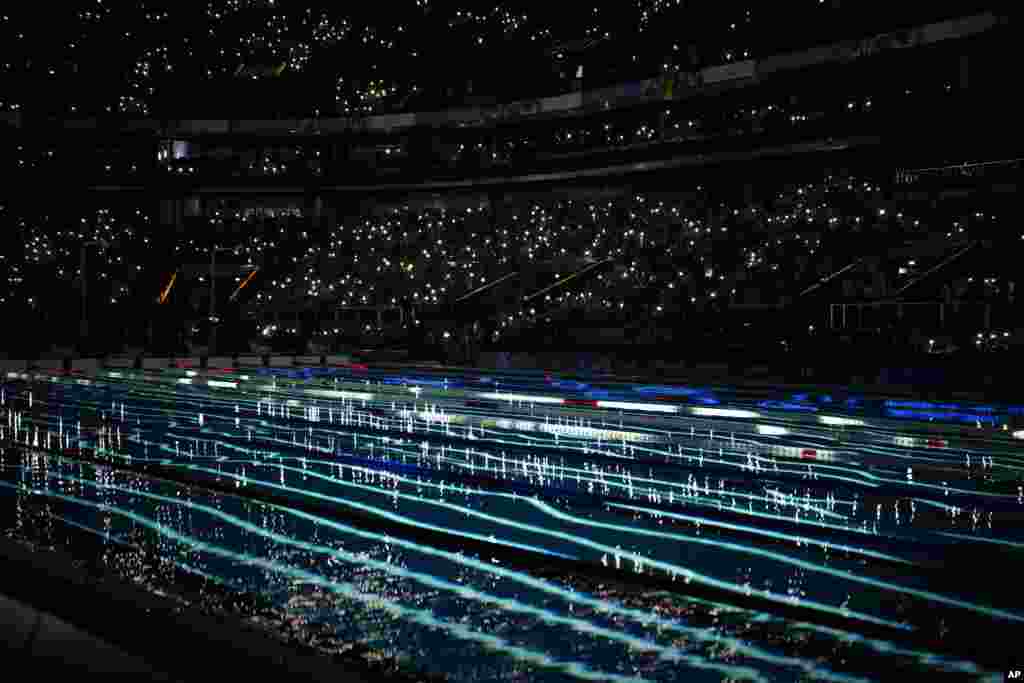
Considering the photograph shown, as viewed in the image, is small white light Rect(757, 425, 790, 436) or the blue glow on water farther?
the blue glow on water

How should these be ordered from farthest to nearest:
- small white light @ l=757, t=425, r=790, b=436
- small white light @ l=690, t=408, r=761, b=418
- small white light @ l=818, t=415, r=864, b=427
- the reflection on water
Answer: small white light @ l=690, t=408, r=761, b=418 < small white light @ l=818, t=415, r=864, b=427 < small white light @ l=757, t=425, r=790, b=436 < the reflection on water

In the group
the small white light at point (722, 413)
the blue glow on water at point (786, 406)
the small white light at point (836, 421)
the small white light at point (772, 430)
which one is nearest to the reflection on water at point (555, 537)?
the small white light at point (772, 430)

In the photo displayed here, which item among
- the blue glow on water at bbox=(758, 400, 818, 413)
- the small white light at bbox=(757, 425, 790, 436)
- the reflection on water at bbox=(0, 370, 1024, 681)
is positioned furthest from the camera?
the blue glow on water at bbox=(758, 400, 818, 413)

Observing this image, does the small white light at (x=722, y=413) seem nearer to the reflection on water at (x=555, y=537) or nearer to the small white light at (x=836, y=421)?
the small white light at (x=836, y=421)

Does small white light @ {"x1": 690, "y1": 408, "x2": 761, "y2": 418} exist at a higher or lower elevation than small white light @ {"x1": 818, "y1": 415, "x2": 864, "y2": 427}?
higher

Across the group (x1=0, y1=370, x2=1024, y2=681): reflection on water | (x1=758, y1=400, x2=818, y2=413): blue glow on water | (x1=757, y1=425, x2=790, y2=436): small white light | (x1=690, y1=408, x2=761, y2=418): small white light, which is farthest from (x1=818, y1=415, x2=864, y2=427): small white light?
(x1=0, y1=370, x2=1024, y2=681): reflection on water

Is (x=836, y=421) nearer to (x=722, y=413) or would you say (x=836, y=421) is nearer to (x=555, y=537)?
(x=722, y=413)

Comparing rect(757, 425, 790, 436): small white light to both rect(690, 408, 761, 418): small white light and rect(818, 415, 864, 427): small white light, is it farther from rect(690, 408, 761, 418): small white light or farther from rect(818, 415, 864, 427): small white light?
rect(690, 408, 761, 418): small white light

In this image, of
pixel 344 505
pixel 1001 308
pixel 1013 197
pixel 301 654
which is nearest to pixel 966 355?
pixel 1001 308

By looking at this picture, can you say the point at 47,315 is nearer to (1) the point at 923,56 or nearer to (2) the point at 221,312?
(2) the point at 221,312
